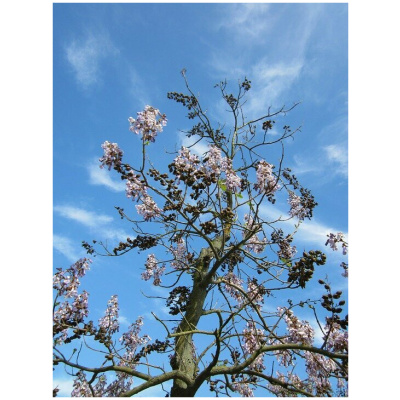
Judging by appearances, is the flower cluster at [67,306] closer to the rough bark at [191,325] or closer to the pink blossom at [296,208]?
the rough bark at [191,325]

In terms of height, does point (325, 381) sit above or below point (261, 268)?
below

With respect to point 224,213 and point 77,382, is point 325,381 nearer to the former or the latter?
point 224,213

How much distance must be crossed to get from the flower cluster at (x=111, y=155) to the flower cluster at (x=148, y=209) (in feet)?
3.93

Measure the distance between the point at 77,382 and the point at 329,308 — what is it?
384cm

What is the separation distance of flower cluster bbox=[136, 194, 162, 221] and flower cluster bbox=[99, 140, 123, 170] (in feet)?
3.93

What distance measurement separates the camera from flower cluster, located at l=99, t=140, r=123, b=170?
5.47 meters

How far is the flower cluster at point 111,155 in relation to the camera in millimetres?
5469

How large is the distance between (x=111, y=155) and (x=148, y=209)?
1512 mm

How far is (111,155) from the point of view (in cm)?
548

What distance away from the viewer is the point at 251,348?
18.1 ft

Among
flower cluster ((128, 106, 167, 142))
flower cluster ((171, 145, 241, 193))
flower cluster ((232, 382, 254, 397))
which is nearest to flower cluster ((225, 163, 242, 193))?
flower cluster ((171, 145, 241, 193))

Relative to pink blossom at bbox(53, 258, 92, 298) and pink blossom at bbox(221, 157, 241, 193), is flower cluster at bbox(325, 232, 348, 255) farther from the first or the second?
pink blossom at bbox(53, 258, 92, 298)

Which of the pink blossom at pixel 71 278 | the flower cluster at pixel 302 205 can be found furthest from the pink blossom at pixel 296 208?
the pink blossom at pixel 71 278
